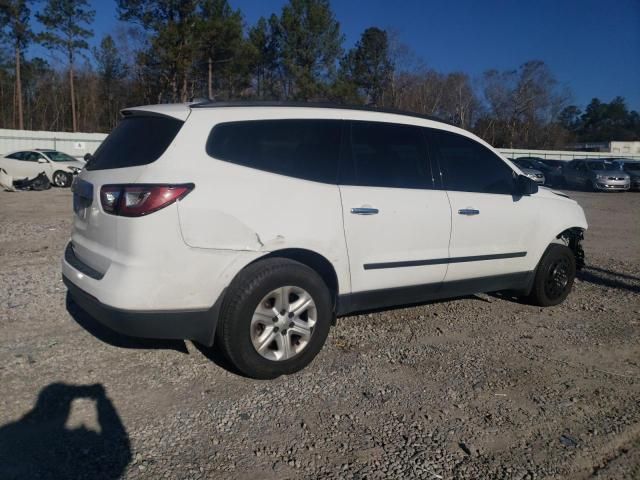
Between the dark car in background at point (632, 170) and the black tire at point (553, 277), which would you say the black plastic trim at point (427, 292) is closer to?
the black tire at point (553, 277)

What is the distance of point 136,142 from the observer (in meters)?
3.79

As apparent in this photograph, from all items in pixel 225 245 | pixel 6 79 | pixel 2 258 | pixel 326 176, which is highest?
pixel 6 79

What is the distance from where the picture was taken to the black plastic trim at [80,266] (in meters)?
3.59

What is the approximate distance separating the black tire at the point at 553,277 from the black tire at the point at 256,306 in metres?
2.71

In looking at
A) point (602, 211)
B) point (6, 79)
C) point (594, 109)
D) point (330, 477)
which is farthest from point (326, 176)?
point (594, 109)

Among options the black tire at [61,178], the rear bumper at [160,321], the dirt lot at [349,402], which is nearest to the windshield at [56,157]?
the black tire at [61,178]

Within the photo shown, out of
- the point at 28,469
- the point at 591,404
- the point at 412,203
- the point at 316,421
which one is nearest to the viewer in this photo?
the point at 28,469

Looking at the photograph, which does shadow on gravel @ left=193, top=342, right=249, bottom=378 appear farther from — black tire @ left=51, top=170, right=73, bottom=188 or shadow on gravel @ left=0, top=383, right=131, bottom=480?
black tire @ left=51, top=170, right=73, bottom=188

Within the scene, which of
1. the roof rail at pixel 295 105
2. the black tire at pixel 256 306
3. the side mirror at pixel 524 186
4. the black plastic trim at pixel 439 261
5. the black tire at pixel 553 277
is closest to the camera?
the black tire at pixel 256 306

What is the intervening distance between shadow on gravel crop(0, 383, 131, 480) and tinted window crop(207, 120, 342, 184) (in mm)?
1786

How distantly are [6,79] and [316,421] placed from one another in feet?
159

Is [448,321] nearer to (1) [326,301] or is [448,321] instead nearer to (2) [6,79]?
(1) [326,301]

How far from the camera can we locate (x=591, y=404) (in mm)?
3605

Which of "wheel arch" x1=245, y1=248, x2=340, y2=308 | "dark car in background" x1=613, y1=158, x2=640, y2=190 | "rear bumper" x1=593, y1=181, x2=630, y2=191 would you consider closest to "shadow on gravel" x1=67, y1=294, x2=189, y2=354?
"wheel arch" x1=245, y1=248, x2=340, y2=308
